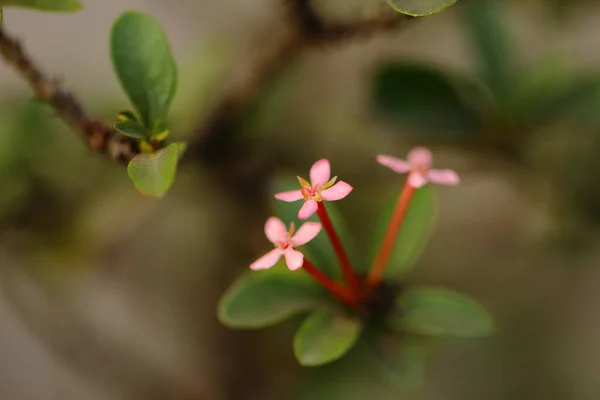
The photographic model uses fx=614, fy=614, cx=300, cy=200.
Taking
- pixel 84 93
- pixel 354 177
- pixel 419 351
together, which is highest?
pixel 84 93

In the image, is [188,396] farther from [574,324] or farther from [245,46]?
[574,324]

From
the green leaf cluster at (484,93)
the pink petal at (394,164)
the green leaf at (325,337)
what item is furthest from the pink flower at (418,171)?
the green leaf cluster at (484,93)

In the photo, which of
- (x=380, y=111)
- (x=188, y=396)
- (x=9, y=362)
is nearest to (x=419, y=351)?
(x=380, y=111)

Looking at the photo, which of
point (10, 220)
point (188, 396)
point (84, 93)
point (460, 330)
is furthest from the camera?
point (84, 93)

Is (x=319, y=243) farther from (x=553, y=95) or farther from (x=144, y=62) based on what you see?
(x=553, y=95)

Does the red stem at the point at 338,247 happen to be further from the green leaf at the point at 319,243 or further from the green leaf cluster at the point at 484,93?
the green leaf cluster at the point at 484,93

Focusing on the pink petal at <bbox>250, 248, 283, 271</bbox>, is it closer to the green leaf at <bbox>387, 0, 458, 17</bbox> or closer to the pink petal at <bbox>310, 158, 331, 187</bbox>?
the pink petal at <bbox>310, 158, 331, 187</bbox>
